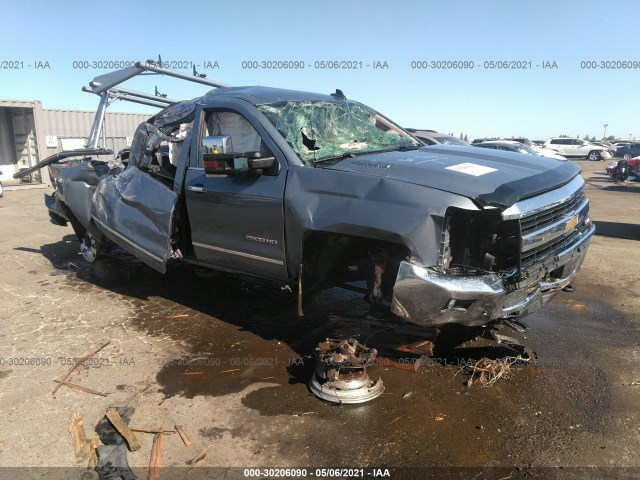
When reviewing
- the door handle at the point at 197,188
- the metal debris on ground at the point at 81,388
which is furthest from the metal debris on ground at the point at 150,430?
the door handle at the point at 197,188

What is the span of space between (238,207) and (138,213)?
1.45m

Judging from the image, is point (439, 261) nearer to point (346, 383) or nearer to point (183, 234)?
point (346, 383)

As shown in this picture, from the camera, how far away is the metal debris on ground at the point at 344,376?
3.28 m

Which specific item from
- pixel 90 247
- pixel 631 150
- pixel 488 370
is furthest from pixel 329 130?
pixel 631 150

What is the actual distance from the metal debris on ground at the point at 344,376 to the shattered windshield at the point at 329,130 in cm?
146

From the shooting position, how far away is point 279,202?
3.73 m

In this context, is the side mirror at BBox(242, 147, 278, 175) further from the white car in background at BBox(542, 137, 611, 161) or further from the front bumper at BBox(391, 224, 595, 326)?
the white car in background at BBox(542, 137, 611, 161)

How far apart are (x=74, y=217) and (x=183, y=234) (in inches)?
110

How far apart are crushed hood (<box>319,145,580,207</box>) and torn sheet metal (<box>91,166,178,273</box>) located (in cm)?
177

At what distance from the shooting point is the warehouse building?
61.5 ft

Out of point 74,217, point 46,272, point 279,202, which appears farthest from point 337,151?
point 46,272

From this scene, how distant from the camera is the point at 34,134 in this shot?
18.8m

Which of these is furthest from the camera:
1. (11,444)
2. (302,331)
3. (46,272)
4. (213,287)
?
(46,272)

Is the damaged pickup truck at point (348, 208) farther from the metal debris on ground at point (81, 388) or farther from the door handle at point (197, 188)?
the metal debris on ground at point (81, 388)
